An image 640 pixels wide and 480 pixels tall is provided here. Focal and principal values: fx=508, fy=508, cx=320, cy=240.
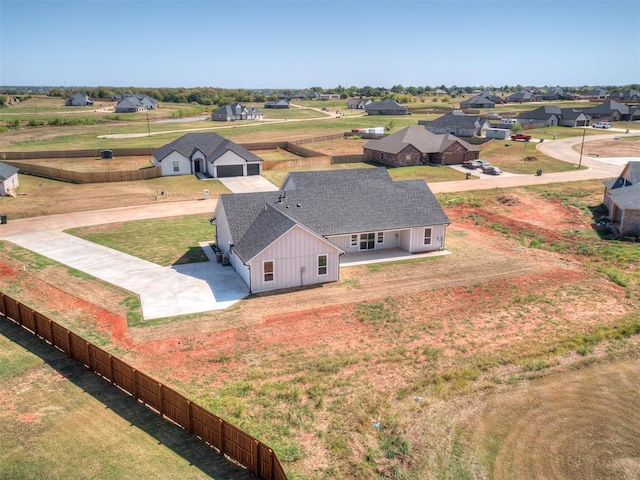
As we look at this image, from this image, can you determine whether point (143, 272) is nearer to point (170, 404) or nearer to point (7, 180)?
point (170, 404)

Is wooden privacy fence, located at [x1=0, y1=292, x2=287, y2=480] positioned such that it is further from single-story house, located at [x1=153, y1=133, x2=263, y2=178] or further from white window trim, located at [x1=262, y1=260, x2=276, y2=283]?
single-story house, located at [x1=153, y1=133, x2=263, y2=178]

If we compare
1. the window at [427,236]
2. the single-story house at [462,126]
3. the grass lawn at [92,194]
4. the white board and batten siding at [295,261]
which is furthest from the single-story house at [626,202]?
the single-story house at [462,126]

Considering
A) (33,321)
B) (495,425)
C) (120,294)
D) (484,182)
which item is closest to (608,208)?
(484,182)

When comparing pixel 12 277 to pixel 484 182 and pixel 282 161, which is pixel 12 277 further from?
pixel 484 182

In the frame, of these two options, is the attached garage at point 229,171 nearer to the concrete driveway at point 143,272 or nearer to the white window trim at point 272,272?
the concrete driveway at point 143,272

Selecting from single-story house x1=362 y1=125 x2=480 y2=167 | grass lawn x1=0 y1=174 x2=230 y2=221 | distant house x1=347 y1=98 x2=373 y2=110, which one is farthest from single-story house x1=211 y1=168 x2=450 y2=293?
distant house x1=347 y1=98 x2=373 y2=110

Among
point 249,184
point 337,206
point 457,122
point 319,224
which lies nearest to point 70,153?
point 249,184
